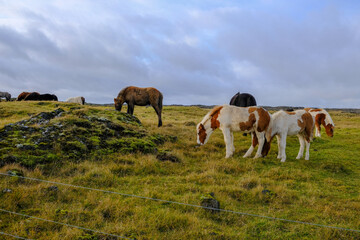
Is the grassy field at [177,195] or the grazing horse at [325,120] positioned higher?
the grazing horse at [325,120]

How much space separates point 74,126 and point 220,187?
275 inches

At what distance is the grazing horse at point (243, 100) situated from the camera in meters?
15.5

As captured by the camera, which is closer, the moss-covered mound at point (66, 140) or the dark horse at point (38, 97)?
the moss-covered mound at point (66, 140)

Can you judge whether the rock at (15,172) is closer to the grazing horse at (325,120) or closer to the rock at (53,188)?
the rock at (53,188)

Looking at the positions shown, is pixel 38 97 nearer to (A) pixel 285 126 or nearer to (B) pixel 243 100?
(B) pixel 243 100

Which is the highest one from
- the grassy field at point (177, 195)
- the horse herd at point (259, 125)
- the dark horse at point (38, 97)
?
the dark horse at point (38, 97)

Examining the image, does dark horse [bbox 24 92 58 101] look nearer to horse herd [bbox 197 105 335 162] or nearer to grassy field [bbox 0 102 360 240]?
grassy field [bbox 0 102 360 240]

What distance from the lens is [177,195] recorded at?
577cm

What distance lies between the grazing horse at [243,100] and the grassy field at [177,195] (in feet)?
20.7

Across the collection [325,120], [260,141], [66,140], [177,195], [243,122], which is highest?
[325,120]

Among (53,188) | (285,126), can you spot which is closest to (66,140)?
(53,188)

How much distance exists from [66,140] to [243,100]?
37.8 ft

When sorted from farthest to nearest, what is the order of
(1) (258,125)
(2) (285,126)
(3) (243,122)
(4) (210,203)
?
1. (2) (285,126)
2. (1) (258,125)
3. (3) (243,122)
4. (4) (210,203)

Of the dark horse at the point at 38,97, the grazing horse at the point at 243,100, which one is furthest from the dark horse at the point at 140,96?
the dark horse at the point at 38,97
